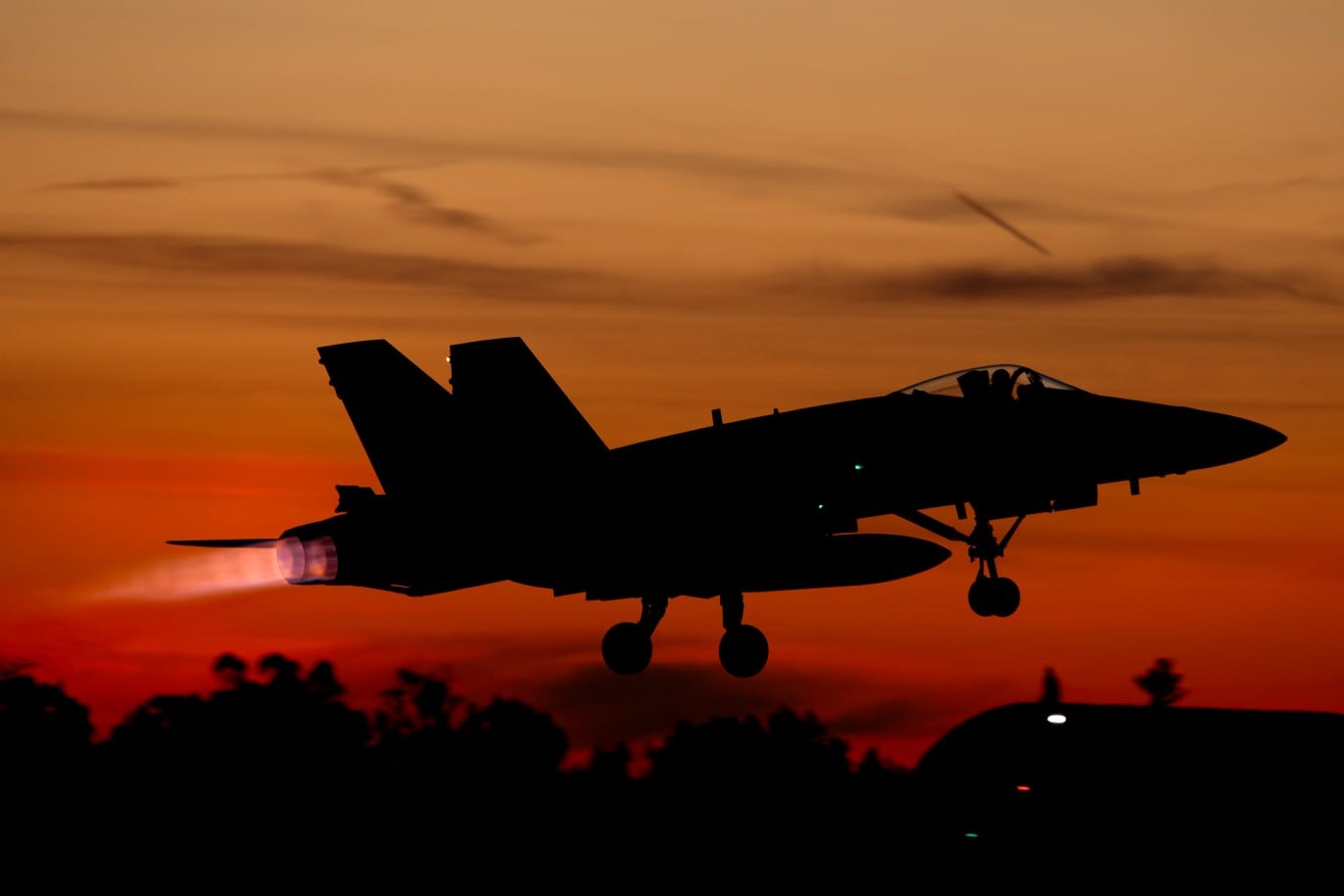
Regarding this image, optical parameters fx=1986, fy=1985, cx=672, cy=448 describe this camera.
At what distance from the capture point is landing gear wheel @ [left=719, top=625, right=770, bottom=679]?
3347cm

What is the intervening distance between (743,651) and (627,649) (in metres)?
2.38

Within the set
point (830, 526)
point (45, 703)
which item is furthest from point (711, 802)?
point (45, 703)

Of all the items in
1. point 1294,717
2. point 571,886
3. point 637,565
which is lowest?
point 571,886

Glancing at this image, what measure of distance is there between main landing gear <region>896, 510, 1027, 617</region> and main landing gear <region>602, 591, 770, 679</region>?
3234 mm

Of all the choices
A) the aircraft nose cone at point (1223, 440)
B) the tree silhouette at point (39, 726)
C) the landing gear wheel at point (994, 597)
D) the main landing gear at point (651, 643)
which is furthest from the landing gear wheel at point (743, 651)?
the tree silhouette at point (39, 726)

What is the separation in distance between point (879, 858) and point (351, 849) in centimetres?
Result: 2701

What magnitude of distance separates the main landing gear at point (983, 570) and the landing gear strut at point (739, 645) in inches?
126

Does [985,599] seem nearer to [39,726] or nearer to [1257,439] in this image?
[1257,439]

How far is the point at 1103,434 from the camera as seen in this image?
3272cm

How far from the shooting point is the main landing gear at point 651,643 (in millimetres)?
33469

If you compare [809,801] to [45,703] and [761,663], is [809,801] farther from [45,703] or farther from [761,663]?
[45,703]

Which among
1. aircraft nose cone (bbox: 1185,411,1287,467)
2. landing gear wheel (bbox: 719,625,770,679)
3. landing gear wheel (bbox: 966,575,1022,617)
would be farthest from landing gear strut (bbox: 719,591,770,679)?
aircraft nose cone (bbox: 1185,411,1287,467)

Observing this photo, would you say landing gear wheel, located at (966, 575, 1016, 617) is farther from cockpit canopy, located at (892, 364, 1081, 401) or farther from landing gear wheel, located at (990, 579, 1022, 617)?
cockpit canopy, located at (892, 364, 1081, 401)

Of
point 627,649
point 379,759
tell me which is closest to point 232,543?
point 627,649
